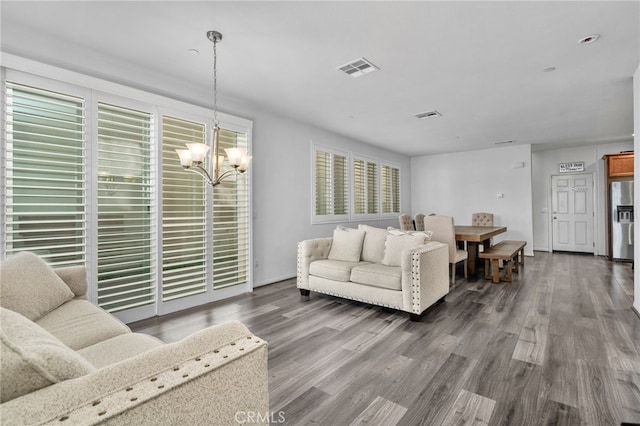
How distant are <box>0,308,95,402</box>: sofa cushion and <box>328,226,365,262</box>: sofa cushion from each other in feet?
10.9

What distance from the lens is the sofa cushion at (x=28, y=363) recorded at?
0.66m

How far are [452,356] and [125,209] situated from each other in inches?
134

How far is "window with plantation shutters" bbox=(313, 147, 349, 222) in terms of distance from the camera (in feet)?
18.1

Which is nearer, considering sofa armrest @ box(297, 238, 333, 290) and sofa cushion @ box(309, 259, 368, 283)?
sofa cushion @ box(309, 259, 368, 283)

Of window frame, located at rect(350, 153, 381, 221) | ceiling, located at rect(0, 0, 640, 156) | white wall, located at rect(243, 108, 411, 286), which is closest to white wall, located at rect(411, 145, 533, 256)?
window frame, located at rect(350, 153, 381, 221)

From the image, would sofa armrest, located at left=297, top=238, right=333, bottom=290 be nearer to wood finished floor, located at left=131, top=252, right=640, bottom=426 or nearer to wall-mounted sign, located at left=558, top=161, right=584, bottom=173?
wood finished floor, located at left=131, top=252, right=640, bottom=426

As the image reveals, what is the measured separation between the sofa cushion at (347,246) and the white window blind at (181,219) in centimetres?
171

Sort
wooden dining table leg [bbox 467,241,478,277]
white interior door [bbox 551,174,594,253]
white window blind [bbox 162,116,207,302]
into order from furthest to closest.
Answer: white interior door [bbox 551,174,594,253] → wooden dining table leg [bbox 467,241,478,277] → white window blind [bbox 162,116,207,302]

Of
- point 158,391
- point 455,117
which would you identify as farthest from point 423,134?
point 158,391

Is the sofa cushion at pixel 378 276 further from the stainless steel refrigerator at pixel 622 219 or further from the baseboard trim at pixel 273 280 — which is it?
the stainless steel refrigerator at pixel 622 219

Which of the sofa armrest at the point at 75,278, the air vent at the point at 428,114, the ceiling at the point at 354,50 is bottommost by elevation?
the sofa armrest at the point at 75,278

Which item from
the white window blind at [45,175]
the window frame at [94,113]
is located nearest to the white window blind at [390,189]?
the window frame at [94,113]

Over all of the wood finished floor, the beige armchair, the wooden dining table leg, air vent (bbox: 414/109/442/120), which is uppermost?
air vent (bbox: 414/109/442/120)

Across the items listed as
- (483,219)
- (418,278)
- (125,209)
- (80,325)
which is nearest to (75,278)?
(80,325)
